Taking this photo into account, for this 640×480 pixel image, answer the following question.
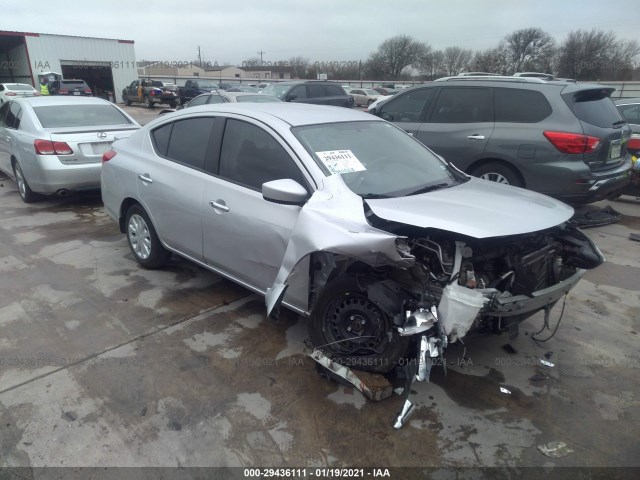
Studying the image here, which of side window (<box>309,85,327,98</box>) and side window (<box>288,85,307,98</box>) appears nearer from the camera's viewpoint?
side window (<box>288,85,307,98</box>)

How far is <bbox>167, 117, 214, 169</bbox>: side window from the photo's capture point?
148 inches

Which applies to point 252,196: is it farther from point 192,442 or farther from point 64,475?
point 64,475

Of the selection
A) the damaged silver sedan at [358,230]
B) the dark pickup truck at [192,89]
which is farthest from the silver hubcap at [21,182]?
the dark pickup truck at [192,89]

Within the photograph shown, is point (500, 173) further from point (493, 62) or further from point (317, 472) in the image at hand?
point (493, 62)

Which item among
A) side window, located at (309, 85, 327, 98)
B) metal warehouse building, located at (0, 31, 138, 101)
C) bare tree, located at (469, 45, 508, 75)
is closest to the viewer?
side window, located at (309, 85, 327, 98)

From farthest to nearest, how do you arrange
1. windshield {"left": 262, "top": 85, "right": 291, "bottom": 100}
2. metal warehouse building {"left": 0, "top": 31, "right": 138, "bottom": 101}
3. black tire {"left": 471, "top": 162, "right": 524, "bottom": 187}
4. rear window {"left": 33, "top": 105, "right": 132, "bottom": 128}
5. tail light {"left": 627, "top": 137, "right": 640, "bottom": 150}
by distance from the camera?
metal warehouse building {"left": 0, "top": 31, "right": 138, "bottom": 101}, windshield {"left": 262, "top": 85, "right": 291, "bottom": 100}, tail light {"left": 627, "top": 137, "right": 640, "bottom": 150}, rear window {"left": 33, "top": 105, "right": 132, "bottom": 128}, black tire {"left": 471, "top": 162, "right": 524, "bottom": 187}

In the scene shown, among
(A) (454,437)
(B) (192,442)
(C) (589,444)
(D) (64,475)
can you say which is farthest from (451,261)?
(D) (64,475)

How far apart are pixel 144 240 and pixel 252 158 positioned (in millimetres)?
1812

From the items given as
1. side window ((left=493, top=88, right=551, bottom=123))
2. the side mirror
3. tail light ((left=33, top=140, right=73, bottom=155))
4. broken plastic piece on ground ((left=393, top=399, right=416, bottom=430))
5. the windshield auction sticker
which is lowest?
broken plastic piece on ground ((left=393, top=399, right=416, bottom=430))

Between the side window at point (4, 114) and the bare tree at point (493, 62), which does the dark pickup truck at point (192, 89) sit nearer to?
the side window at point (4, 114)

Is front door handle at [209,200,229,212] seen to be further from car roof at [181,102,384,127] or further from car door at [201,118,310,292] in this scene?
car roof at [181,102,384,127]

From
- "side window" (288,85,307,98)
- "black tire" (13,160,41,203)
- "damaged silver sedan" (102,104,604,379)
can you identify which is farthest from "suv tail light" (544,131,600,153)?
"side window" (288,85,307,98)

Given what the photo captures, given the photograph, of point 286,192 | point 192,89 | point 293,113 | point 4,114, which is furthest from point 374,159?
point 192,89

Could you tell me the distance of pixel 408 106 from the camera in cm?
708
